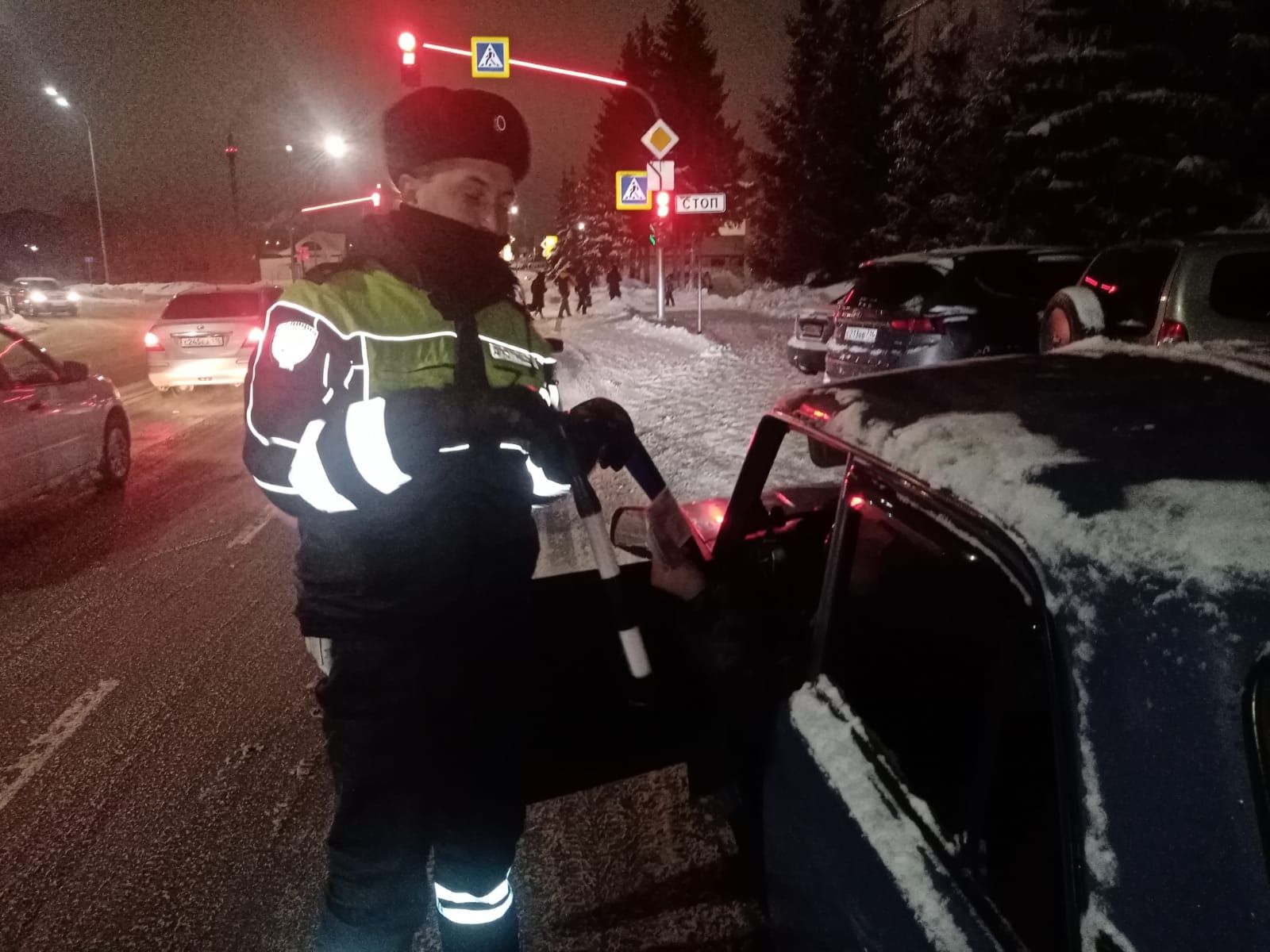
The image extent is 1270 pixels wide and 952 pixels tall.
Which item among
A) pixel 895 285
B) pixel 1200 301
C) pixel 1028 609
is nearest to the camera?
pixel 1028 609

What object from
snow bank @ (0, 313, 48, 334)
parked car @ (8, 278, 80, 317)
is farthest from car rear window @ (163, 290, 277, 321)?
parked car @ (8, 278, 80, 317)

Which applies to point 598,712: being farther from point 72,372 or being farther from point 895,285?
point 895,285

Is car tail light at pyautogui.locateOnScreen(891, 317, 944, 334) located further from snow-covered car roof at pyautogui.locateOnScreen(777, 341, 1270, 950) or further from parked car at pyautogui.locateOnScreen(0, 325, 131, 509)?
snow-covered car roof at pyautogui.locateOnScreen(777, 341, 1270, 950)

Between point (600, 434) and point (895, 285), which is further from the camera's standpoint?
point (895, 285)

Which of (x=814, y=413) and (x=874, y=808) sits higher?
(x=814, y=413)

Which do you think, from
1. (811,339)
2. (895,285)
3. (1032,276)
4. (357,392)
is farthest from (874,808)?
(811,339)

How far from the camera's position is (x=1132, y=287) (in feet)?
23.6

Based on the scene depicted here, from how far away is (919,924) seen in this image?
4.05 ft

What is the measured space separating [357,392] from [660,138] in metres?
14.9

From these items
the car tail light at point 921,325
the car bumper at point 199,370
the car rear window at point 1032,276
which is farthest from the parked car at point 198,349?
the car rear window at point 1032,276

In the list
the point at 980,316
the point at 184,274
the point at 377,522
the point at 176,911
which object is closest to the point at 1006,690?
the point at 377,522

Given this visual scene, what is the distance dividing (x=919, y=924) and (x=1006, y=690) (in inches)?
13.2

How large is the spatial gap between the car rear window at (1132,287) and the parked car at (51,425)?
7848 millimetres

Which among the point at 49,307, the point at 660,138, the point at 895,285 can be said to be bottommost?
the point at 895,285
